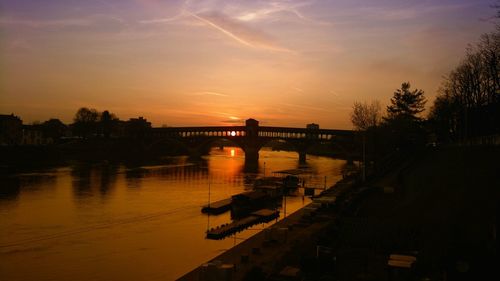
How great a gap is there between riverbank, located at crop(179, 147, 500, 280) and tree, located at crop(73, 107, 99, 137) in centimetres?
8728

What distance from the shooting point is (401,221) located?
18594 millimetres

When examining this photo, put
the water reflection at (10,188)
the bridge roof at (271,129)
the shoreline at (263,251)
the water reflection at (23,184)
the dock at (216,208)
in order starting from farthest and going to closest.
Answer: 1. the bridge roof at (271,129)
2. the water reflection at (23,184)
3. the water reflection at (10,188)
4. the dock at (216,208)
5. the shoreline at (263,251)

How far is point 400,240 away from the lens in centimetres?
1485

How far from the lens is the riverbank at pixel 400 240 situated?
12070mm

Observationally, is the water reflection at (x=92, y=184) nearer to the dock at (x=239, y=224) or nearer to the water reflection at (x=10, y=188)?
the water reflection at (x=10, y=188)

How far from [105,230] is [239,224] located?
7111mm

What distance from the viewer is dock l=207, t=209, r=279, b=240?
920 inches

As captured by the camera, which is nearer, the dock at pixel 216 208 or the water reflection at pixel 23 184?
the dock at pixel 216 208

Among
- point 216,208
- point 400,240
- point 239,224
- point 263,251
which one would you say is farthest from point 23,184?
point 400,240

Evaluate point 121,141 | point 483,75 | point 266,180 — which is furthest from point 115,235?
point 121,141

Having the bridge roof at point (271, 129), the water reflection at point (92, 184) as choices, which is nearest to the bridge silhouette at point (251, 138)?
the bridge roof at point (271, 129)

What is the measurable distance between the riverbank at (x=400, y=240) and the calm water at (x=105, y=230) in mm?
3219

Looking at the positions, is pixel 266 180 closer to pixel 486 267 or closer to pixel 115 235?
pixel 115 235

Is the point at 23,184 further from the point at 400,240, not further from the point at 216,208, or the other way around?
the point at 400,240
